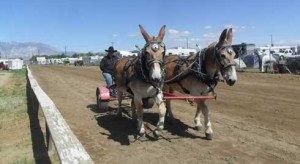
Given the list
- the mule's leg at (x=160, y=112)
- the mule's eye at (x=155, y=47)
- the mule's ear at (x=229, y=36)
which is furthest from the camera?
the mule's ear at (x=229, y=36)

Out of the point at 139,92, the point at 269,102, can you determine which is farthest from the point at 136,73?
the point at 269,102

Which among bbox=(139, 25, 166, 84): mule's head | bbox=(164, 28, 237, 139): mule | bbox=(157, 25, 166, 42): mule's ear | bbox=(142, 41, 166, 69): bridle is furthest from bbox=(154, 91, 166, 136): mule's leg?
bbox=(157, 25, 166, 42): mule's ear

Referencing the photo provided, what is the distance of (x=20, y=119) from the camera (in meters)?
12.3

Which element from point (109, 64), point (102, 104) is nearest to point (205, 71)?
point (102, 104)

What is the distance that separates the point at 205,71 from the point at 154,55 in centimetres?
146

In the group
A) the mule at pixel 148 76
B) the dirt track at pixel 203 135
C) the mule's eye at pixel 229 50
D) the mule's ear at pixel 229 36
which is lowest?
the dirt track at pixel 203 135

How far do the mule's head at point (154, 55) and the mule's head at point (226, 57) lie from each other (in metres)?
1.11

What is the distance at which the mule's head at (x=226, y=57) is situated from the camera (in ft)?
24.4

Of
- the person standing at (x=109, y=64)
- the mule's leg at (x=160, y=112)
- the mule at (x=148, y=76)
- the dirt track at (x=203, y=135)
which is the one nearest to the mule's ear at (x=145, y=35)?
the mule at (x=148, y=76)

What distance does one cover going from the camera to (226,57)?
24.8ft

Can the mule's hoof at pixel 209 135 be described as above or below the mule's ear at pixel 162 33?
below

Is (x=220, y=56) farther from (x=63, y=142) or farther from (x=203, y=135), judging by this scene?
(x=63, y=142)

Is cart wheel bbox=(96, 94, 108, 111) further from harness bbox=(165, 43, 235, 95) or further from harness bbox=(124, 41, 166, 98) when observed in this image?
harness bbox=(124, 41, 166, 98)

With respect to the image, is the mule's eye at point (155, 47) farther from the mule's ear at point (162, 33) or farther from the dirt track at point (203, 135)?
the dirt track at point (203, 135)
